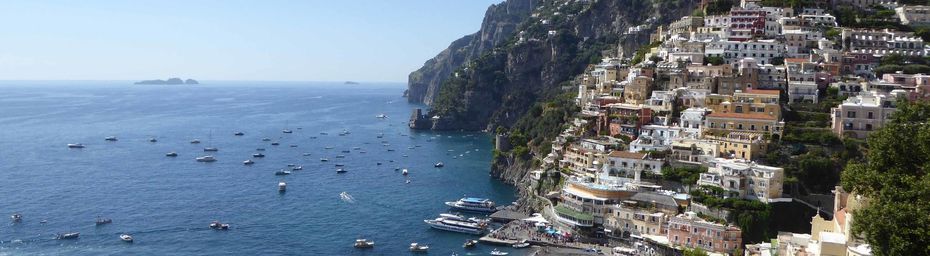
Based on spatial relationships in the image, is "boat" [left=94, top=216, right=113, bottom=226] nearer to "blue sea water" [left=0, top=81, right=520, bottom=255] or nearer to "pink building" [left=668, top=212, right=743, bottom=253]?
"blue sea water" [left=0, top=81, right=520, bottom=255]

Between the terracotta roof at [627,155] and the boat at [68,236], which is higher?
the terracotta roof at [627,155]

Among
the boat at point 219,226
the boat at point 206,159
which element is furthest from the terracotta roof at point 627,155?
the boat at point 206,159

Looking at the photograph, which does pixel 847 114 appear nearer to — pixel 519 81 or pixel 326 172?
pixel 326 172

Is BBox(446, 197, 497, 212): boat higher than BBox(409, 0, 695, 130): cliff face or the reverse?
the reverse

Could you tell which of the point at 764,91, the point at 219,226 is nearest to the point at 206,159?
the point at 219,226

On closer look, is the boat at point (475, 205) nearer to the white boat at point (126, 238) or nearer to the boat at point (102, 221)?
the white boat at point (126, 238)

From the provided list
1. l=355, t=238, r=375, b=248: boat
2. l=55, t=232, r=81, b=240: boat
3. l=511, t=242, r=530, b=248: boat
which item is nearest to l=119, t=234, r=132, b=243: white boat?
l=55, t=232, r=81, b=240: boat

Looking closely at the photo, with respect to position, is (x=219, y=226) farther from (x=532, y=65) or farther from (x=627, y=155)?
(x=532, y=65)
